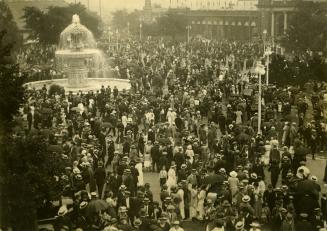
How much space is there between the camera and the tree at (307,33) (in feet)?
164

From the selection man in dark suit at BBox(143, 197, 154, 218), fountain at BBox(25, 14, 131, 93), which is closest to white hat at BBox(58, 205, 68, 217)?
man in dark suit at BBox(143, 197, 154, 218)

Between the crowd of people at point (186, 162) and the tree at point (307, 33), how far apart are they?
2219 cm

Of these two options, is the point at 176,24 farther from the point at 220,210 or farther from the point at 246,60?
the point at 220,210

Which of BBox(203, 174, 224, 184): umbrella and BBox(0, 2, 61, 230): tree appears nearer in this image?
BBox(0, 2, 61, 230): tree

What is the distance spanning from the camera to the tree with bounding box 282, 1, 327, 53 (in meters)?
49.9

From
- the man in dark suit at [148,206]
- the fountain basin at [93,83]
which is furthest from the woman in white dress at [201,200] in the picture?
the fountain basin at [93,83]

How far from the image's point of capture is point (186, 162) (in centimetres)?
1606

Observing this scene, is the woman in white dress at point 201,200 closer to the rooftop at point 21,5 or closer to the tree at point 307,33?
the tree at point 307,33

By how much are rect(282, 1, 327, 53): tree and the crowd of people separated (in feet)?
72.8

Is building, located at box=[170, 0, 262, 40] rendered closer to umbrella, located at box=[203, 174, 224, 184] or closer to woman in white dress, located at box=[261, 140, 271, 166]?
woman in white dress, located at box=[261, 140, 271, 166]

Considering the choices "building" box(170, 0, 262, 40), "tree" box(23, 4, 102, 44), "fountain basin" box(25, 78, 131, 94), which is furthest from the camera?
"building" box(170, 0, 262, 40)

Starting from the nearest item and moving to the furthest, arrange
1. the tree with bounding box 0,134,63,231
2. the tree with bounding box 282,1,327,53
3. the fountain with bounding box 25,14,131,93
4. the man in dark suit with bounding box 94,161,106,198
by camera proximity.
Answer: the tree with bounding box 0,134,63,231 < the man in dark suit with bounding box 94,161,106,198 < the fountain with bounding box 25,14,131,93 < the tree with bounding box 282,1,327,53

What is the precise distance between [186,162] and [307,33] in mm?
37336

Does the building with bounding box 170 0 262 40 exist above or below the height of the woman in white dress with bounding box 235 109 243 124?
above
